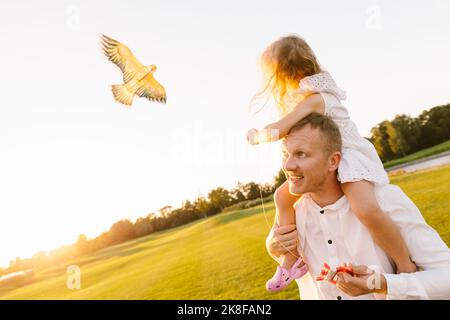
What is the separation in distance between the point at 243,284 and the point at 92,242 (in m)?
36.7

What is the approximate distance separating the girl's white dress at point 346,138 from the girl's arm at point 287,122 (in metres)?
0.11

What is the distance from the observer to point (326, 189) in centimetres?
226

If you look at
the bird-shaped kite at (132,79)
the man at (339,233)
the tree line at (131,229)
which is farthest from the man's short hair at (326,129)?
the tree line at (131,229)

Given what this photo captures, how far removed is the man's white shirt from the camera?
6.50ft

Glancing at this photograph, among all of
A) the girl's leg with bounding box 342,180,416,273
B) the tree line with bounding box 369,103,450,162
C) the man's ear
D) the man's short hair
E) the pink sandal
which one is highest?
the tree line with bounding box 369,103,450,162

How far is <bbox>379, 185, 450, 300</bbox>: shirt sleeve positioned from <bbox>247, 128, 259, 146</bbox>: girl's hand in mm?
702

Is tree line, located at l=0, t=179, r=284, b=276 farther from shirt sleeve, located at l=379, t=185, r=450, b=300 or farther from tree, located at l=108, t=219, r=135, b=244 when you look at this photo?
shirt sleeve, located at l=379, t=185, r=450, b=300

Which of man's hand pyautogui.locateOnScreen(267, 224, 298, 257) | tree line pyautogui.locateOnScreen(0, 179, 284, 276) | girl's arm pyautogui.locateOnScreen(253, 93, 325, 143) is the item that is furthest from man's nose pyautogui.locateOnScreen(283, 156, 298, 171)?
tree line pyautogui.locateOnScreen(0, 179, 284, 276)

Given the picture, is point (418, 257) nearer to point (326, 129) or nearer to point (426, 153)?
point (326, 129)

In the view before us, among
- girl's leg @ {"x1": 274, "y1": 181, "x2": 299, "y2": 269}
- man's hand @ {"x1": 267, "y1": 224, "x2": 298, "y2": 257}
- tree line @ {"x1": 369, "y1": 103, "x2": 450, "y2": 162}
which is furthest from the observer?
tree line @ {"x1": 369, "y1": 103, "x2": 450, "y2": 162}

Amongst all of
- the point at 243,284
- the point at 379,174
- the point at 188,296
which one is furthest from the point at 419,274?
the point at 188,296

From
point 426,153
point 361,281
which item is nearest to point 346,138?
point 361,281

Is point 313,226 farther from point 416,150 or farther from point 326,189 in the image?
point 416,150

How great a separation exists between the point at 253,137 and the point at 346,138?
21.6 inches
